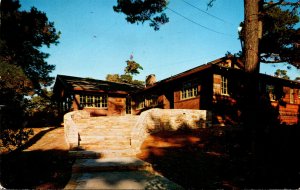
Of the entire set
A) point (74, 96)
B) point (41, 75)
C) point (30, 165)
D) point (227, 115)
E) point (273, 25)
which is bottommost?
point (30, 165)

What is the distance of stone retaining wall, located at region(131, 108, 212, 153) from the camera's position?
12.3 metres

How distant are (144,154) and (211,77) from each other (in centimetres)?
932

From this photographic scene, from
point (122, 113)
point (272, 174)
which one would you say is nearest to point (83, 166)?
point (272, 174)

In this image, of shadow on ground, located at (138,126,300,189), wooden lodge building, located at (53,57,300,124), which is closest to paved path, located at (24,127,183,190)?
shadow on ground, located at (138,126,300,189)

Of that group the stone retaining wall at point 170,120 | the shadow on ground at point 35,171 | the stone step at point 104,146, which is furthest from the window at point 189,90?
the shadow on ground at point 35,171

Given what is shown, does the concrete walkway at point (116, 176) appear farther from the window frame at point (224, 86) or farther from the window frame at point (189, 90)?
the window frame at point (224, 86)

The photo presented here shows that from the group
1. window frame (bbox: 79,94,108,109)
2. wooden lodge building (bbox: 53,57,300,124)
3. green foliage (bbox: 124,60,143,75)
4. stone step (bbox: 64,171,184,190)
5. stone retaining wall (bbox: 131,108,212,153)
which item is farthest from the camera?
green foliage (bbox: 124,60,143,75)

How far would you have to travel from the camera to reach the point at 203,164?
7.22 meters

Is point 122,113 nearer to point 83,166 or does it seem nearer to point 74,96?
point 74,96

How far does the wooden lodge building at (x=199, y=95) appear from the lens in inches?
640

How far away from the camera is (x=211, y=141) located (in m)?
10.4

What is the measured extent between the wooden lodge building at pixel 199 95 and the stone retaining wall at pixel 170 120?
1223 millimetres

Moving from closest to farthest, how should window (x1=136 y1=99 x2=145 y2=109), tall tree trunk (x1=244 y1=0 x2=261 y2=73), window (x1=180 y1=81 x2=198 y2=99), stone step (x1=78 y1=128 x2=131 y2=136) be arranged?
tall tree trunk (x1=244 y1=0 x2=261 y2=73) → stone step (x1=78 y1=128 x2=131 y2=136) → window (x1=180 y1=81 x2=198 y2=99) → window (x1=136 y1=99 x2=145 y2=109)

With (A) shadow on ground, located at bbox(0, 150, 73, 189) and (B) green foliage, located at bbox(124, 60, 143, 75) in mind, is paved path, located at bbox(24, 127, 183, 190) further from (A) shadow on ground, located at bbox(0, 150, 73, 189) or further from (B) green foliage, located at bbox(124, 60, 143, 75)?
(B) green foliage, located at bbox(124, 60, 143, 75)
